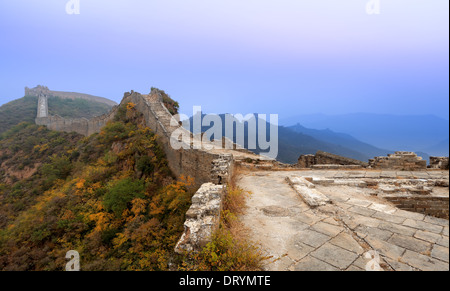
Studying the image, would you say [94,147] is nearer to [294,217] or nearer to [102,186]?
[102,186]

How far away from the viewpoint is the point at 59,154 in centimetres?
2012

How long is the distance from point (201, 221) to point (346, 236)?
206cm

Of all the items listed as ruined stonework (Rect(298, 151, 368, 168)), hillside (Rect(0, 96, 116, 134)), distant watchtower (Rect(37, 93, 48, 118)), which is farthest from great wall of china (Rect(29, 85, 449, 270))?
hillside (Rect(0, 96, 116, 134))

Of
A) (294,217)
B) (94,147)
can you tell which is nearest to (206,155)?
(294,217)

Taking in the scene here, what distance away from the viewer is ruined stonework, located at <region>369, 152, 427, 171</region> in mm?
8137

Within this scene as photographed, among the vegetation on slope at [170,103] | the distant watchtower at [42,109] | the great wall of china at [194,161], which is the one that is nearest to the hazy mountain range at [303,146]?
the vegetation on slope at [170,103]

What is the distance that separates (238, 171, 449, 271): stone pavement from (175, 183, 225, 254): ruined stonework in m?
0.62

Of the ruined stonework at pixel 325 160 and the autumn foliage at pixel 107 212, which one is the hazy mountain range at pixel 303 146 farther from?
the autumn foliage at pixel 107 212

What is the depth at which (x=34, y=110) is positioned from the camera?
38.8 meters

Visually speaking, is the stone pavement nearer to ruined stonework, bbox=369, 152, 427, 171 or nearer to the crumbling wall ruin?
the crumbling wall ruin

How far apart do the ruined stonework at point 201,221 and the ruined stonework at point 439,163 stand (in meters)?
9.50

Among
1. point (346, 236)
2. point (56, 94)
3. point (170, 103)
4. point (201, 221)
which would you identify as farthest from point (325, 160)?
point (56, 94)

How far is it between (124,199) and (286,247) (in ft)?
29.5

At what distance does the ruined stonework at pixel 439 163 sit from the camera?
808cm
